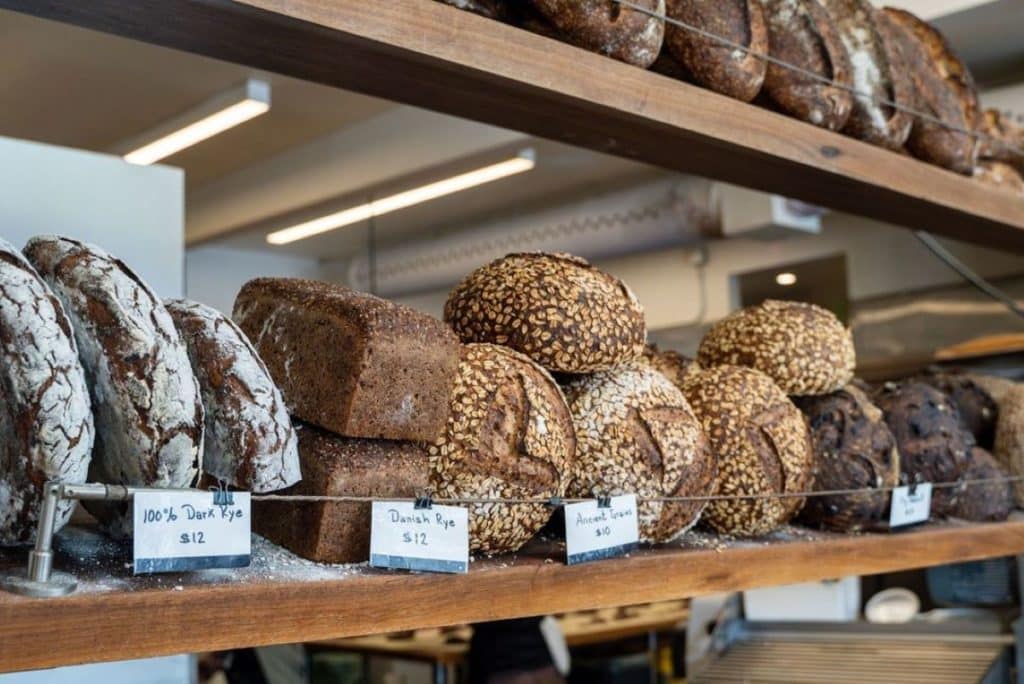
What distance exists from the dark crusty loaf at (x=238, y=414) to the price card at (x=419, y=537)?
8 cm

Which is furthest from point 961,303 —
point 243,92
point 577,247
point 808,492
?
point 808,492

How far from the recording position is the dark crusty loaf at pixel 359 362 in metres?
0.89

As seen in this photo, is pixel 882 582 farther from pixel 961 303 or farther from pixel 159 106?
pixel 159 106

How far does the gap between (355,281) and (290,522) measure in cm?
546

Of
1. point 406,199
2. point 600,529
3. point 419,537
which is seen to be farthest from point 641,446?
point 406,199

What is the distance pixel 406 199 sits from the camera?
4996 mm

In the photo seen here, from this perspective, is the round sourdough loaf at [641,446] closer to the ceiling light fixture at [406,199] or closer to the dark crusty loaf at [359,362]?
the dark crusty loaf at [359,362]

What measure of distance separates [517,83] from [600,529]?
0.43 meters

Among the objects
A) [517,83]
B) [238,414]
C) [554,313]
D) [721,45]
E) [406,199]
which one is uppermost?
[406,199]

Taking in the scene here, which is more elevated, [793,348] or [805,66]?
[805,66]

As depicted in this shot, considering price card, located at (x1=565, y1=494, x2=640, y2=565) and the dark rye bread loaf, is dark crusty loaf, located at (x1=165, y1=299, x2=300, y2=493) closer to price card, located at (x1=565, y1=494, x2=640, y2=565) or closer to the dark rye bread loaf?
the dark rye bread loaf

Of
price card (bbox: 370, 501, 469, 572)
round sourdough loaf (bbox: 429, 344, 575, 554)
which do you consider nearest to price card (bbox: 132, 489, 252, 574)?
price card (bbox: 370, 501, 469, 572)

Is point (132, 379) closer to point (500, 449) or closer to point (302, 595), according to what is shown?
point (302, 595)

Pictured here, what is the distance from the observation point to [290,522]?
2.98 ft
